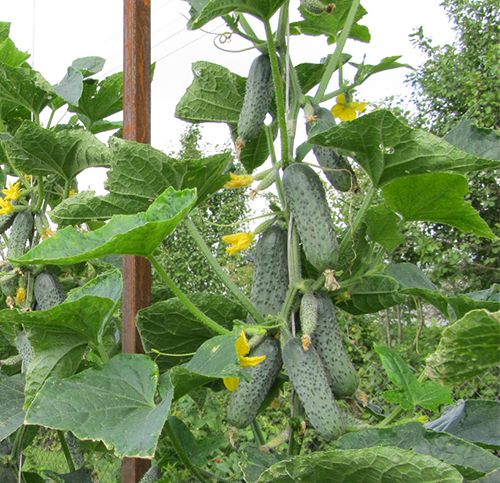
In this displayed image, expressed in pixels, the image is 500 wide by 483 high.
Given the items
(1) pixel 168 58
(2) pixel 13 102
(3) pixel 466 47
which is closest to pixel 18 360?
(2) pixel 13 102

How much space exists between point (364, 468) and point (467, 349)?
0.16m

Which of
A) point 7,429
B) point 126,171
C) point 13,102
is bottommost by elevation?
point 7,429

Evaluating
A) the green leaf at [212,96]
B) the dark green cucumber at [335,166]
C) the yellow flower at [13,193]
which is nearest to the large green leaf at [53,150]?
the yellow flower at [13,193]

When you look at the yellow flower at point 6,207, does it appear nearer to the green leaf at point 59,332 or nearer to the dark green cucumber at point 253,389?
the green leaf at point 59,332

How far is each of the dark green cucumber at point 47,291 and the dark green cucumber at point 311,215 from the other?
1.68 feet

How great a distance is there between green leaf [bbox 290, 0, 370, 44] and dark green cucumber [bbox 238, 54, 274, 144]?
4.5 inches

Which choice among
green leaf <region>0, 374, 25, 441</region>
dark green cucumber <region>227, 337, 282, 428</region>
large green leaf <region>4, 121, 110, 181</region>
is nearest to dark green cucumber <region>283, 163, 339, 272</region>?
dark green cucumber <region>227, 337, 282, 428</region>

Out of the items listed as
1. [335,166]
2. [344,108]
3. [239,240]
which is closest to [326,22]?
[344,108]

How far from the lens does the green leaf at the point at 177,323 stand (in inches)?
31.7

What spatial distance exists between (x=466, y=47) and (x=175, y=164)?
14.6ft

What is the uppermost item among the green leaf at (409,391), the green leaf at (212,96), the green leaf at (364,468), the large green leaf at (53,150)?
the green leaf at (212,96)

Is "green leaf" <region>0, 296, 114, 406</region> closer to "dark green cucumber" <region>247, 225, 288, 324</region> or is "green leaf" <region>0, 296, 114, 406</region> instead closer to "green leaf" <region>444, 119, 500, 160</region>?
"dark green cucumber" <region>247, 225, 288, 324</region>

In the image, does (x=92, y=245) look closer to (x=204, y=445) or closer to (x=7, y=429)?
(x=7, y=429)

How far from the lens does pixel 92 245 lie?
606 mm
